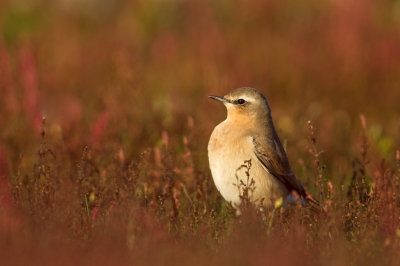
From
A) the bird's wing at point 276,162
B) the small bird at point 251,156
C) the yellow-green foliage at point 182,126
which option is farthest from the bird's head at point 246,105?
the yellow-green foliage at point 182,126

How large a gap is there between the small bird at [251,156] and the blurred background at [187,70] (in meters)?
0.55

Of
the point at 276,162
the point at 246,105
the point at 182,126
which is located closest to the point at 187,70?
the point at 182,126

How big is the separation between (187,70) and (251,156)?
5.28 metres

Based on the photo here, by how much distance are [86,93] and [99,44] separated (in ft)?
8.05

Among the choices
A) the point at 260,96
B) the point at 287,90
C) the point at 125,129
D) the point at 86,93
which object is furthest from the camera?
the point at 287,90

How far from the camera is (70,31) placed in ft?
43.8

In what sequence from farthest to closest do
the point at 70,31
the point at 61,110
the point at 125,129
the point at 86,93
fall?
the point at 70,31 < the point at 86,93 < the point at 61,110 < the point at 125,129

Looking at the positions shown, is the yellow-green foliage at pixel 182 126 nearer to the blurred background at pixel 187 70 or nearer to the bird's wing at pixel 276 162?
the blurred background at pixel 187 70

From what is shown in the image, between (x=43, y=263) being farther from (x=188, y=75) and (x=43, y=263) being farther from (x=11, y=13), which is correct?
(x=11, y=13)

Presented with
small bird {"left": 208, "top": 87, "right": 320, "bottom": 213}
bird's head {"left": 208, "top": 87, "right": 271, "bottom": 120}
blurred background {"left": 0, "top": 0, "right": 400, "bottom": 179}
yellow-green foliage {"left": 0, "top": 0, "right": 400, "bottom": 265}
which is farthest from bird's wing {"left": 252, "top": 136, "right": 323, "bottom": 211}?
blurred background {"left": 0, "top": 0, "right": 400, "bottom": 179}

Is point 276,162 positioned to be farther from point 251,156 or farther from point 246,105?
point 246,105

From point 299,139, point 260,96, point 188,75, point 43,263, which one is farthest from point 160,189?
point 188,75

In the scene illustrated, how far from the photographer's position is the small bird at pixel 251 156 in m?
5.88

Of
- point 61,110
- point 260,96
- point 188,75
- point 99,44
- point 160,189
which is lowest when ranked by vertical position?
point 160,189
